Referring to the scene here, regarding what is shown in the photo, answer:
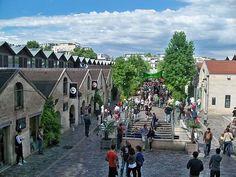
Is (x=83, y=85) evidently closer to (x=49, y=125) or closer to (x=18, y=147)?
(x=49, y=125)

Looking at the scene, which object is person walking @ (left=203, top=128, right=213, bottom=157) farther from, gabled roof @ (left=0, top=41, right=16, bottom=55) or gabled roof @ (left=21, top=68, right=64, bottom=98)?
gabled roof @ (left=0, top=41, right=16, bottom=55)

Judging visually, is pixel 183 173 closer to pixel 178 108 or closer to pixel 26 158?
pixel 26 158

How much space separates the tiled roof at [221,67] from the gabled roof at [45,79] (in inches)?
832

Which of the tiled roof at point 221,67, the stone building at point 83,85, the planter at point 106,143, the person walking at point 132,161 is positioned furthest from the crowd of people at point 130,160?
the tiled roof at point 221,67

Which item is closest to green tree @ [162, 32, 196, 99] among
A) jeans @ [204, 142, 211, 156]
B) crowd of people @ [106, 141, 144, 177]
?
jeans @ [204, 142, 211, 156]

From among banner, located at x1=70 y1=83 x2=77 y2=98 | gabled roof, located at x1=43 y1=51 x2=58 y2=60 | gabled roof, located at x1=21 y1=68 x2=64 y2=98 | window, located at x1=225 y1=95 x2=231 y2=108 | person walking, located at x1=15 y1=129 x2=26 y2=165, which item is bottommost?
person walking, located at x1=15 y1=129 x2=26 y2=165

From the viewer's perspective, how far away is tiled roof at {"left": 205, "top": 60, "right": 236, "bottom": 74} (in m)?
44.7

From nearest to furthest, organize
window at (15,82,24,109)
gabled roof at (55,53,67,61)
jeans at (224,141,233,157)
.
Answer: window at (15,82,24,109) < jeans at (224,141,233,157) < gabled roof at (55,53,67,61)

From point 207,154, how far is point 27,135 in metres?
11.3

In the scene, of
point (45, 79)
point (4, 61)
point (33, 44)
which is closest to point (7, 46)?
point (4, 61)

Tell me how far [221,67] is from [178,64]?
750 centimetres

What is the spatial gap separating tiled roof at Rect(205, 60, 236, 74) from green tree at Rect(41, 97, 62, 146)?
2463 cm

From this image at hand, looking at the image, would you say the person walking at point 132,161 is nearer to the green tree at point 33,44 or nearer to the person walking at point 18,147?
the person walking at point 18,147

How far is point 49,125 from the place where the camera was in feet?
81.7
